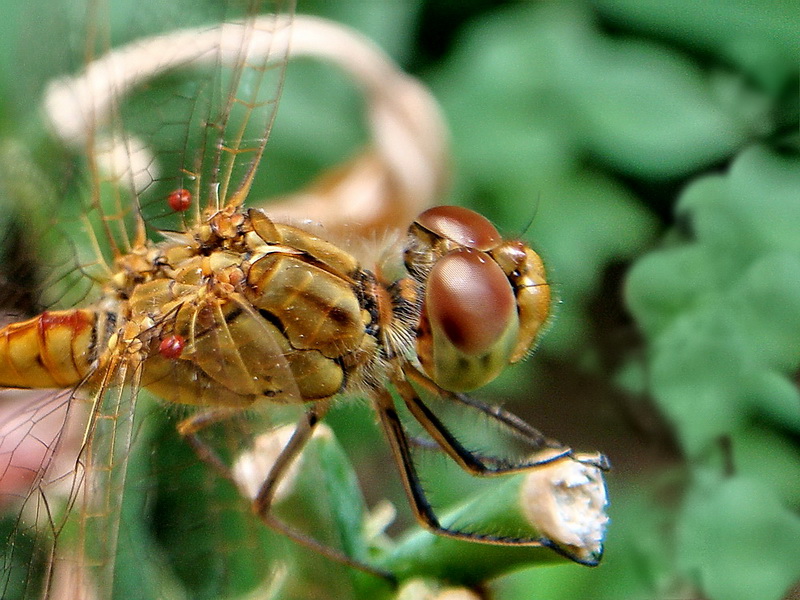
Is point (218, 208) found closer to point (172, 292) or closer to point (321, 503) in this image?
point (172, 292)

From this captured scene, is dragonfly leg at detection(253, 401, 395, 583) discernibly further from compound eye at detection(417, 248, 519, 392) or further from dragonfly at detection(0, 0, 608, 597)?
compound eye at detection(417, 248, 519, 392)

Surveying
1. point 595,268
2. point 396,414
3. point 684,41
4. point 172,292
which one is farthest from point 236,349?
point 684,41

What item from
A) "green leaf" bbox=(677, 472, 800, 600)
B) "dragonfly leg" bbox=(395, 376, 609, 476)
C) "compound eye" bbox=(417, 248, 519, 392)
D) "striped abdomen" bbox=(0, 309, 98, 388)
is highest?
"compound eye" bbox=(417, 248, 519, 392)

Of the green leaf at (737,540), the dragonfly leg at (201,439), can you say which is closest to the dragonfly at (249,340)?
the dragonfly leg at (201,439)

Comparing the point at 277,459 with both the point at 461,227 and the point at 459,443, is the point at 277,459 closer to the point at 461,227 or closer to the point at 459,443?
the point at 459,443

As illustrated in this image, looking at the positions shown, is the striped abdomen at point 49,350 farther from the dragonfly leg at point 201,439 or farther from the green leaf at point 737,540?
the green leaf at point 737,540

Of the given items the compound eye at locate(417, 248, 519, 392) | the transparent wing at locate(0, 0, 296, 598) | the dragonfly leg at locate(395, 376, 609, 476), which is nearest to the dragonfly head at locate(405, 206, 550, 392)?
the compound eye at locate(417, 248, 519, 392)

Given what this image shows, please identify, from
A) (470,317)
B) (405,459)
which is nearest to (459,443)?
(405,459)
